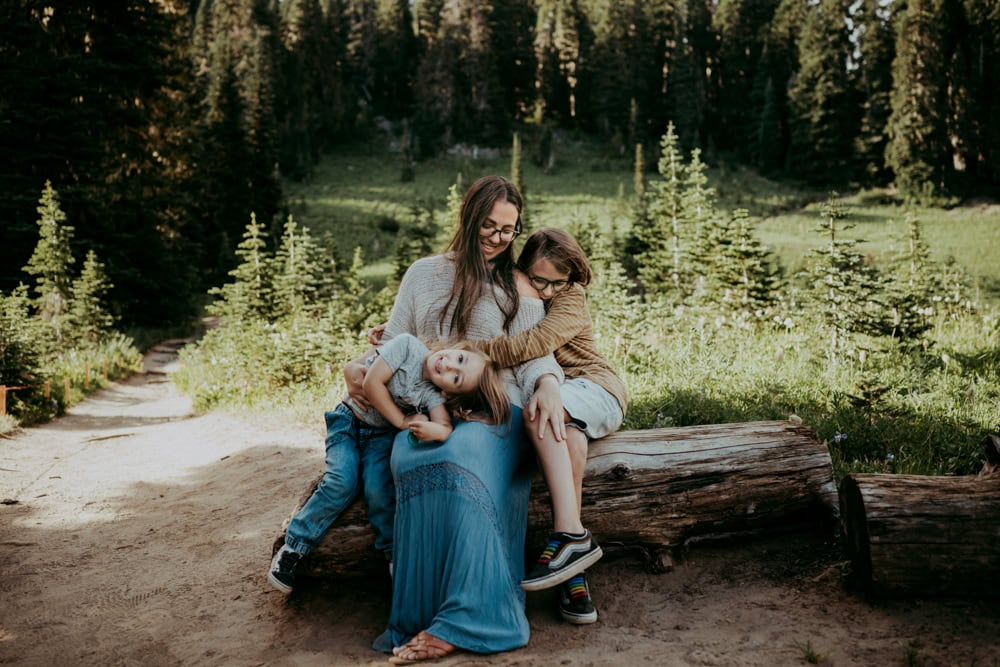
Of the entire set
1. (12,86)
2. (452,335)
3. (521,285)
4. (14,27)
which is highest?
(14,27)

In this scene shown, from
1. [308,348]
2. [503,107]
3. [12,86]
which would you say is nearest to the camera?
[308,348]

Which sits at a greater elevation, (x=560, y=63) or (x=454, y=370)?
(x=560, y=63)

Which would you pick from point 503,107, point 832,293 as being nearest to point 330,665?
point 832,293

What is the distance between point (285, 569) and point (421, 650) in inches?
38.2

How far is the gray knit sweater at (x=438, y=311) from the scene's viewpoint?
3695mm

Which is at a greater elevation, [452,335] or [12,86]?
[12,86]

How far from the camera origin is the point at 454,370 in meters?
3.24

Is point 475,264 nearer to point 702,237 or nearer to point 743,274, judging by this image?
point 743,274

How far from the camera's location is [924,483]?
3049 millimetres

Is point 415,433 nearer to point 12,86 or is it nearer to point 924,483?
point 924,483

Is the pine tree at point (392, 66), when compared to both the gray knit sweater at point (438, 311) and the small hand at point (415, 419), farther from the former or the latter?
the small hand at point (415, 419)

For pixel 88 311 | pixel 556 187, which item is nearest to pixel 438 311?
pixel 88 311

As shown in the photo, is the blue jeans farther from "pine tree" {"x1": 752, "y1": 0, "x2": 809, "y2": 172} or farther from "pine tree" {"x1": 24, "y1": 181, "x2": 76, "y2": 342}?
"pine tree" {"x1": 752, "y1": 0, "x2": 809, "y2": 172}

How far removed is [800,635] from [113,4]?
1040 inches
